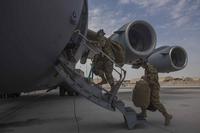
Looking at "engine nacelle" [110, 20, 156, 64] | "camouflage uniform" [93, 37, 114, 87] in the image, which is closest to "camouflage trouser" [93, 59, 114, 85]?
"camouflage uniform" [93, 37, 114, 87]

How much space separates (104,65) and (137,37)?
5.49 metres

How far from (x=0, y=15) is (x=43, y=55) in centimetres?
124

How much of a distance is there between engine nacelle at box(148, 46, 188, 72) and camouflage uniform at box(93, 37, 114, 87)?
921 centimetres

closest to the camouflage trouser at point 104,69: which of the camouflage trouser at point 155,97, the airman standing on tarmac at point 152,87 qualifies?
the airman standing on tarmac at point 152,87

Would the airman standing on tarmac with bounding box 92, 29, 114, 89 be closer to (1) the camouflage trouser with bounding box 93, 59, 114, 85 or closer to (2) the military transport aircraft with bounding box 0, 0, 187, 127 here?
(1) the camouflage trouser with bounding box 93, 59, 114, 85

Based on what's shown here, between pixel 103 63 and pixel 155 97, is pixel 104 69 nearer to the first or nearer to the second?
pixel 103 63

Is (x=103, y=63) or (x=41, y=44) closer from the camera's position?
(x=41, y=44)

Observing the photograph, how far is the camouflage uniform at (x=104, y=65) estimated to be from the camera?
21.9ft

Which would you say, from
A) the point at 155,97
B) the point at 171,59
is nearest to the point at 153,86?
the point at 155,97

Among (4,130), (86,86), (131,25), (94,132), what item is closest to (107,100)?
(86,86)

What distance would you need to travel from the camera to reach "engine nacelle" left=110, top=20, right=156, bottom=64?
11312mm

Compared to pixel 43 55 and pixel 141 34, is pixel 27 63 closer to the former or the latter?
pixel 43 55

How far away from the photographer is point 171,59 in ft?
51.3

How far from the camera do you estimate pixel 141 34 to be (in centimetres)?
1196
